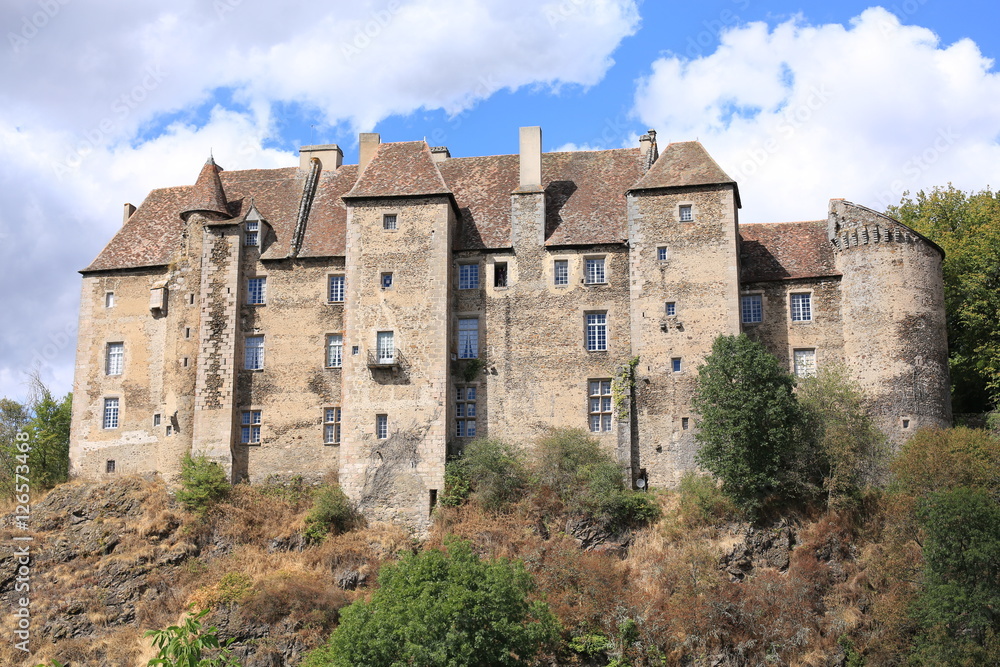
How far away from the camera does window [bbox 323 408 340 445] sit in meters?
46.2

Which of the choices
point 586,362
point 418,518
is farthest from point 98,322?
point 586,362

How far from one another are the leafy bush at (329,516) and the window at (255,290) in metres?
9.31

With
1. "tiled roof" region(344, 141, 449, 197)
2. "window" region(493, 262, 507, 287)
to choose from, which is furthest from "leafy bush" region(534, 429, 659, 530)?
"tiled roof" region(344, 141, 449, 197)

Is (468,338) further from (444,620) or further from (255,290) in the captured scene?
(444,620)

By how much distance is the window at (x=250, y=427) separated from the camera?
46.7 meters

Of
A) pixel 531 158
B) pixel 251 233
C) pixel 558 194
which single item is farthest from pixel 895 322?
pixel 251 233

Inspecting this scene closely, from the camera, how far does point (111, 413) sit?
48.4m

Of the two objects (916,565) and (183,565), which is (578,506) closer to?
(916,565)

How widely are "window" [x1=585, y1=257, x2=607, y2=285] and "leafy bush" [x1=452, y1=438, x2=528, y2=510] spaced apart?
25.4 ft

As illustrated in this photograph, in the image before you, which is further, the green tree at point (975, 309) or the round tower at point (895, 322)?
the green tree at point (975, 309)

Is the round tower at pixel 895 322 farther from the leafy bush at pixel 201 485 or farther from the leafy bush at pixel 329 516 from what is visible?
the leafy bush at pixel 201 485

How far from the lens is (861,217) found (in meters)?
45.2

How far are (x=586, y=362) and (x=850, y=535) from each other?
12.0 m

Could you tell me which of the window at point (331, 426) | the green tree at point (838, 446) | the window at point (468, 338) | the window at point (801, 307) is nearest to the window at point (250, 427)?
→ the window at point (331, 426)
